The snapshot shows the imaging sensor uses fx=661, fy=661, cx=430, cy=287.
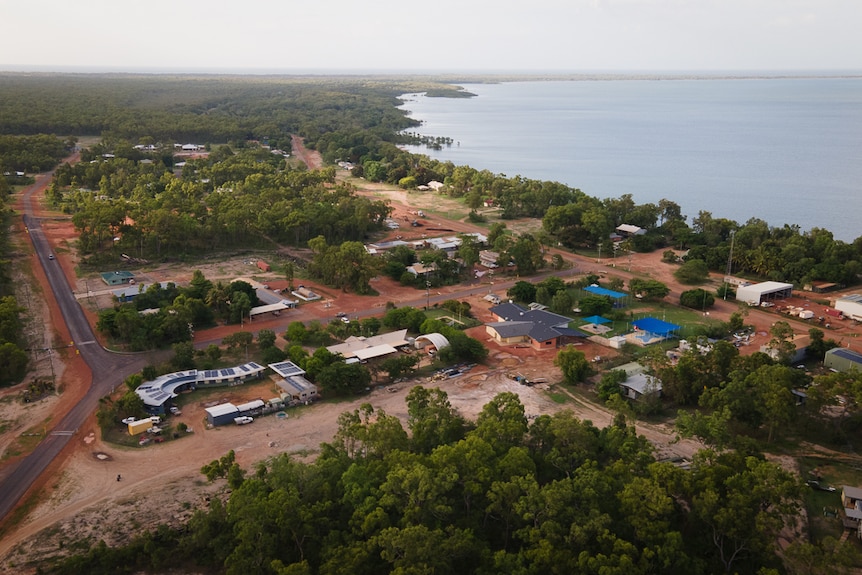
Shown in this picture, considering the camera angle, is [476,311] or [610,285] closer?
[476,311]

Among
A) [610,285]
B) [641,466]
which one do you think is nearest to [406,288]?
[610,285]

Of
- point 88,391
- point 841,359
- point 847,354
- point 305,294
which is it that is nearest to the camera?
point 88,391

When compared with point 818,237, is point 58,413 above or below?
below

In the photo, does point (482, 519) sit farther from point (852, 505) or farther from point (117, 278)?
point (117, 278)

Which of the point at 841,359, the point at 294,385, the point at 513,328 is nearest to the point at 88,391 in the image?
the point at 294,385

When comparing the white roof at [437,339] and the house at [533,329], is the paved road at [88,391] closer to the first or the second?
the white roof at [437,339]

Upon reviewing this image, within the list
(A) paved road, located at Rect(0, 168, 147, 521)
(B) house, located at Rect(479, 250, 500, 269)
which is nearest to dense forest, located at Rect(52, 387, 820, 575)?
(A) paved road, located at Rect(0, 168, 147, 521)

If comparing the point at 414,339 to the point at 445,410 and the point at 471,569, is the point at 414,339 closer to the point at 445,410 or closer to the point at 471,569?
the point at 445,410
